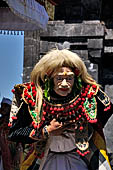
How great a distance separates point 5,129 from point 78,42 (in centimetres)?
200

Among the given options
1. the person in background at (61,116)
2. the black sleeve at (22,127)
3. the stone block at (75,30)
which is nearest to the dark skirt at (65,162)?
the person in background at (61,116)

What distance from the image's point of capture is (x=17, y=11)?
553cm

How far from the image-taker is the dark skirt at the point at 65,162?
4.79 meters

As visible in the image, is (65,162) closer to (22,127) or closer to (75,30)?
(22,127)

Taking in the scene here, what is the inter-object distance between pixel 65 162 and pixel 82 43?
3.49 metres

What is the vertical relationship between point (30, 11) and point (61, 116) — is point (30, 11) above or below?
above

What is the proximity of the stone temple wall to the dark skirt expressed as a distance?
3.13 metres

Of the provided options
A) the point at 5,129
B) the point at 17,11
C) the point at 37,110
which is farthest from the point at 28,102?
the point at 5,129

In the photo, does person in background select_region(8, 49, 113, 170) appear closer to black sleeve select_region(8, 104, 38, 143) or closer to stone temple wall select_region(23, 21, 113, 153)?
black sleeve select_region(8, 104, 38, 143)

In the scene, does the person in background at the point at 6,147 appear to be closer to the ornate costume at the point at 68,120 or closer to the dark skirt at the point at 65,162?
the ornate costume at the point at 68,120

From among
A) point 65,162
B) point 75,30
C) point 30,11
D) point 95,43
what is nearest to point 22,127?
point 65,162

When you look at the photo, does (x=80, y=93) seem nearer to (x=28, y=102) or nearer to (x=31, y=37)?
(x=28, y=102)

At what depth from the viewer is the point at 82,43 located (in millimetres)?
7965

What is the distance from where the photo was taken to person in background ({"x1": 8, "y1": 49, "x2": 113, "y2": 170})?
4.79 meters
